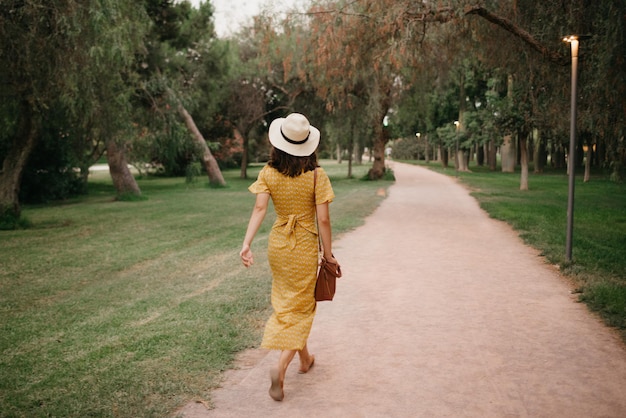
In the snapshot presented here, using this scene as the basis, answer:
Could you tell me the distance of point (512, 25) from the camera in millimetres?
9914

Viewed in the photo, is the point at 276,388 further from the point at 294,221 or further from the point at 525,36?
the point at 525,36

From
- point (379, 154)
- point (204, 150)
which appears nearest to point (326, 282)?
point (204, 150)

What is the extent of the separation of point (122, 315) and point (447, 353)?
3.62 metres

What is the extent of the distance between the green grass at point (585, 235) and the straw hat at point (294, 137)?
363 cm

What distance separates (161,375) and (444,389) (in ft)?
7.25

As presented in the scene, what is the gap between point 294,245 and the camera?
13.4 feet

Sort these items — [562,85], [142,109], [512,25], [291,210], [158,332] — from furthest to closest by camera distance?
1. [142,109]
2. [562,85]
3. [512,25]
4. [158,332]
5. [291,210]

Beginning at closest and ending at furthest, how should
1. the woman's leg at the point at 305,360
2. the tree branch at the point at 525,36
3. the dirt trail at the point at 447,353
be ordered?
1. the dirt trail at the point at 447,353
2. the woman's leg at the point at 305,360
3. the tree branch at the point at 525,36

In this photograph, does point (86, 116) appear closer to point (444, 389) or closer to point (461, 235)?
point (461, 235)

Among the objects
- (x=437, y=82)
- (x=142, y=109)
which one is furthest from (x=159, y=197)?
(x=437, y=82)

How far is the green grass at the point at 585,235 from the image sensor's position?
20.6 feet

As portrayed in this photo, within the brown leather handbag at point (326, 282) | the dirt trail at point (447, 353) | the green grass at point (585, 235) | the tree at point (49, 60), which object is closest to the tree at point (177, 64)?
the tree at point (49, 60)

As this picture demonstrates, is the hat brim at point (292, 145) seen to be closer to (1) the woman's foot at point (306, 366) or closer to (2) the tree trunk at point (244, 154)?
(1) the woman's foot at point (306, 366)

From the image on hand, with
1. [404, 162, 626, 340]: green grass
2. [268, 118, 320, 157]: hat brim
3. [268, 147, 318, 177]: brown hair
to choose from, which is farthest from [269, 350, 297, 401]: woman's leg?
[404, 162, 626, 340]: green grass
